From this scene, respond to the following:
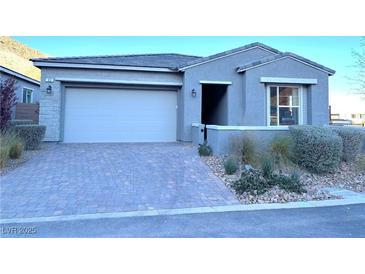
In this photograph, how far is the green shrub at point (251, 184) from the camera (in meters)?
6.46

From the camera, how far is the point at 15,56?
3169 cm

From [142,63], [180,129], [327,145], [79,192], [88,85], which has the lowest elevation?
[79,192]

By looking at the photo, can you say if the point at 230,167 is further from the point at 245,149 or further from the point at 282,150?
the point at 282,150

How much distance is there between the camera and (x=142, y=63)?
13445mm

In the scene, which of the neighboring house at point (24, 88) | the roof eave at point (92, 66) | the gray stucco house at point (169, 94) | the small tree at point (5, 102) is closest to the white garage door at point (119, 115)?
the gray stucco house at point (169, 94)

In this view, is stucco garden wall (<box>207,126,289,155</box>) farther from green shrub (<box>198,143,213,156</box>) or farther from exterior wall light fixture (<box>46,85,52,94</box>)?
exterior wall light fixture (<box>46,85,52,94</box>)

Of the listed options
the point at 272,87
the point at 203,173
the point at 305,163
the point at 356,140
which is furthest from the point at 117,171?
the point at 272,87

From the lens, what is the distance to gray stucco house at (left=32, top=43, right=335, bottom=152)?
41.5 ft

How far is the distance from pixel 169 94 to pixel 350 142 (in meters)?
8.45

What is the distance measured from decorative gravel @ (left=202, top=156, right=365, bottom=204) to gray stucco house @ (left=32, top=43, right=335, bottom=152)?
446 centimetres

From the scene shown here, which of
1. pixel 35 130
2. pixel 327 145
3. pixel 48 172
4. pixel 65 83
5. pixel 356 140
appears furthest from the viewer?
pixel 65 83

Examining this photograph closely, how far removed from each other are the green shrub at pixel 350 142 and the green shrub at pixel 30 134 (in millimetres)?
11222

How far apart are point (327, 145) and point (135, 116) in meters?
8.97

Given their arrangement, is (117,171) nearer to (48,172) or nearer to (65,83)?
(48,172)
